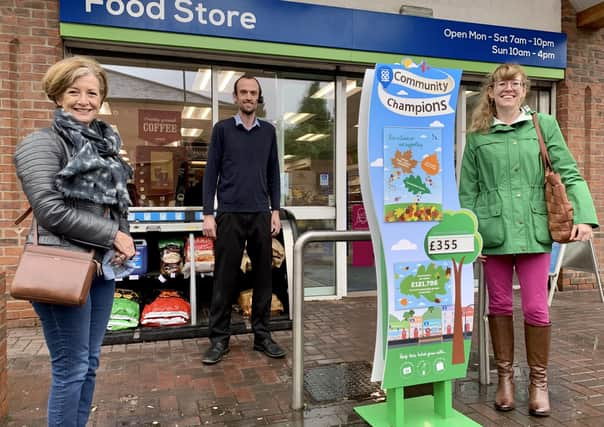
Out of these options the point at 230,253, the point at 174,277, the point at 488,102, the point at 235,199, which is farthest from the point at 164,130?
the point at 488,102

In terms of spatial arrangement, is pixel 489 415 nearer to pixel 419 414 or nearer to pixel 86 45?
pixel 419 414

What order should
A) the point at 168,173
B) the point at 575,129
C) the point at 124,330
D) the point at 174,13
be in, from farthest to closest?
the point at 575,129 → the point at 168,173 → the point at 174,13 → the point at 124,330

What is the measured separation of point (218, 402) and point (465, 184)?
6.75 ft

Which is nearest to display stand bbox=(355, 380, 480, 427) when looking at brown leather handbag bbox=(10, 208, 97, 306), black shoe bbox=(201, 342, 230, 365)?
black shoe bbox=(201, 342, 230, 365)

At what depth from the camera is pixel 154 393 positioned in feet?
10.1

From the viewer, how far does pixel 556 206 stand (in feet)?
8.86

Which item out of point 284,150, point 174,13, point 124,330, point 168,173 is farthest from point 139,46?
point 124,330

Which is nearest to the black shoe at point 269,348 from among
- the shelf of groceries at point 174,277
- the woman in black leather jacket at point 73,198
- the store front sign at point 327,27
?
the shelf of groceries at point 174,277

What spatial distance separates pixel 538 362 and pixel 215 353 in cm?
224

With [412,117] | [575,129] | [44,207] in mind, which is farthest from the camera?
[575,129]

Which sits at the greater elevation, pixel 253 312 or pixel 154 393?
pixel 253 312

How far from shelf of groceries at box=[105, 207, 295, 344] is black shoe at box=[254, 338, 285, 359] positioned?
52cm

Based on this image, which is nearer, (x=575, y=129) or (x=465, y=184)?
(x=465, y=184)

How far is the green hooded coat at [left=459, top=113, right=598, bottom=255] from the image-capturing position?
2.73 m
